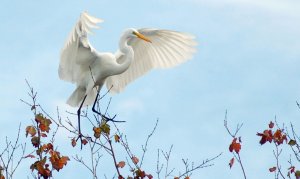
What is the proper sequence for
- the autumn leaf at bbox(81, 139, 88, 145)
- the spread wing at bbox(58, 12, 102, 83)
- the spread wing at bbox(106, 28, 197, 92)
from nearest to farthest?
the autumn leaf at bbox(81, 139, 88, 145) → the spread wing at bbox(58, 12, 102, 83) → the spread wing at bbox(106, 28, 197, 92)

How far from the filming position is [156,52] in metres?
9.68

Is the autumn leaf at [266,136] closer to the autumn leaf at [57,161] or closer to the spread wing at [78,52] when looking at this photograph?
the autumn leaf at [57,161]

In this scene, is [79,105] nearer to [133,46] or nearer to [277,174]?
[133,46]

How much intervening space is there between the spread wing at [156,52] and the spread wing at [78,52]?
0.77m

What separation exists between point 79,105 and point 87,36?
4.57 ft

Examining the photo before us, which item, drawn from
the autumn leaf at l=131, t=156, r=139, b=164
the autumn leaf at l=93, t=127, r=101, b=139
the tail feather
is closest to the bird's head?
the tail feather

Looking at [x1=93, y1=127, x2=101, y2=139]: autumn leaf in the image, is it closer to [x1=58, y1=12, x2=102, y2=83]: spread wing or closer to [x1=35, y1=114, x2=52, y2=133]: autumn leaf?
[x1=35, y1=114, x2=52, y2=133]: autumn leaf

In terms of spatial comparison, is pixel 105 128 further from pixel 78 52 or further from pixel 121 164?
pixel 78 52

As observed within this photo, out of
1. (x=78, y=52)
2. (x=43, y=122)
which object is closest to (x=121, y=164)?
(x=43, y=122)

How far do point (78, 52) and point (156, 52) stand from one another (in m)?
1.44

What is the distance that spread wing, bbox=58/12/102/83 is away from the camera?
7480mm

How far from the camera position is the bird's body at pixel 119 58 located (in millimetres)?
8445

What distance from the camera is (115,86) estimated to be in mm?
9781

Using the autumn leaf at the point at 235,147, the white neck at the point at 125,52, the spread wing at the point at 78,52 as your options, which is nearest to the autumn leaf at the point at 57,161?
the autumn leaf at the point at 235,147
